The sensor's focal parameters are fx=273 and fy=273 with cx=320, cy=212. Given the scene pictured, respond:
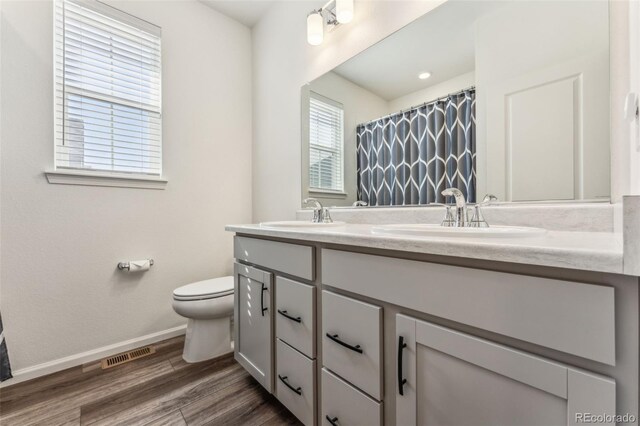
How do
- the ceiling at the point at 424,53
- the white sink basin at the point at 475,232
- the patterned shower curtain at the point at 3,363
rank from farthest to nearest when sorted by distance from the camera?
the patterned shower curtain at the point at 3,363 < the ceiling at the point at 424,53 < the white sink basin at the point at 475,232

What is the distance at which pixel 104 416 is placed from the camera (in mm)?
1248

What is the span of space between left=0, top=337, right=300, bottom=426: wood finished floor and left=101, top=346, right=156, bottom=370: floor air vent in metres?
0.04

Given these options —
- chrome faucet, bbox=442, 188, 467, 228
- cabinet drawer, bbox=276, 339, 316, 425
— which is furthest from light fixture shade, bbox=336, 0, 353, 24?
cabinet drawer, bbox=276, 339, 316, 425

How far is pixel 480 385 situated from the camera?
0.58 m

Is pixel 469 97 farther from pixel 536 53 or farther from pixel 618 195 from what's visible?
pixel 618 195

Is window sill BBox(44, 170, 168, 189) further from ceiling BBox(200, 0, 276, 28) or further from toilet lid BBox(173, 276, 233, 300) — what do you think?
ceiling BBox(200, 0, 276, 28)

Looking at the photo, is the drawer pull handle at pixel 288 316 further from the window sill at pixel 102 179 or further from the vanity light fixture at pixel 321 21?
the vanity light fixture at pixel 321 21

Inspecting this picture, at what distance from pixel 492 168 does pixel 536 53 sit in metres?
0.41

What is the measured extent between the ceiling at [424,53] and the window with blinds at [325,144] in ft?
0.87

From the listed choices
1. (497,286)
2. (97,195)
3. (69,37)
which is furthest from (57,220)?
(497,286)

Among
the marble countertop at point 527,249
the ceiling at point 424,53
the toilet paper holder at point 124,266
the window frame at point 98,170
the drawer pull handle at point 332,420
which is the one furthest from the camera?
the toilet paper holder at point 124,266

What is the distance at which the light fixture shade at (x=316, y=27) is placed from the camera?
171 centimetres

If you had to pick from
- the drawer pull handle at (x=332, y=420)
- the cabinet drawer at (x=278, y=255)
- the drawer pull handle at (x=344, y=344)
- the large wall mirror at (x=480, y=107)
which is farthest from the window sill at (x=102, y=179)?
the drawer pull handle at (x=332, y=420)

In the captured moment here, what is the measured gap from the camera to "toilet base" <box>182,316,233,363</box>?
171 cm
